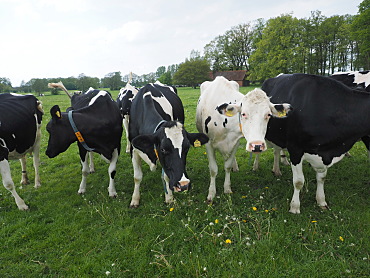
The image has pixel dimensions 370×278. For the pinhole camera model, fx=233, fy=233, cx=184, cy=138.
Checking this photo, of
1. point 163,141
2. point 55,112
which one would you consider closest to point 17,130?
point 55,112

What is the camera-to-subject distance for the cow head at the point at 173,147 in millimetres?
3383

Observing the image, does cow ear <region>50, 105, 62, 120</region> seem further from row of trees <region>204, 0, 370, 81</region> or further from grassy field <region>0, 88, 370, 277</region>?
row of trees <region>204, 0, 370, 81</region>

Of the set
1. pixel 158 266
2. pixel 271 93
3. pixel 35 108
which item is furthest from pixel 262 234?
pixel 35 108

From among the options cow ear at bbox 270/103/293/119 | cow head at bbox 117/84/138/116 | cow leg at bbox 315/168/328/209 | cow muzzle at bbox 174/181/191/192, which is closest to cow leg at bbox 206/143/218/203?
cow ear at bbox 270/103/293/119

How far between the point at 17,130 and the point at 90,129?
167 centimetres

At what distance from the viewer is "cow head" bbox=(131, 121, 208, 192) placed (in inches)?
133

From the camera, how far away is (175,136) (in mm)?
3504

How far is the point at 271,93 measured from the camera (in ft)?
17.0

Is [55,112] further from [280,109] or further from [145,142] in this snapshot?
[280,109]

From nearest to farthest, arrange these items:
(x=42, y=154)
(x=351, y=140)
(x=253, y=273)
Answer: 1. (x=253, y=273)
2. (x=351, y=140)
3. (x=42, y=154)

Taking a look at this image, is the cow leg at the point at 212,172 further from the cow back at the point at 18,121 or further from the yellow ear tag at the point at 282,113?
the cow back at the point at 18,121

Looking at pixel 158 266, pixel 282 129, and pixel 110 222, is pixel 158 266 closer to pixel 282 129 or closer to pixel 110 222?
pixel 110 222

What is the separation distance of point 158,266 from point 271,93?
4.11 meters

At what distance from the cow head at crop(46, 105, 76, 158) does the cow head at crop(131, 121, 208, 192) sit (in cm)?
206
